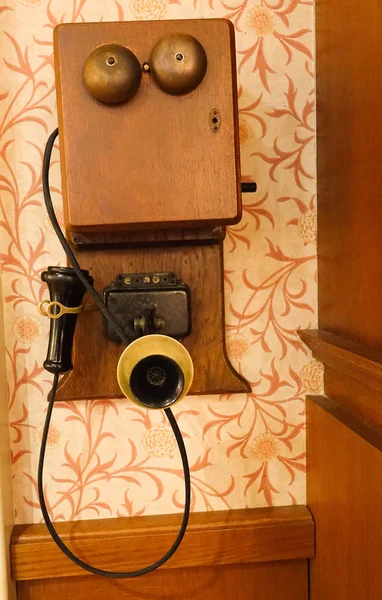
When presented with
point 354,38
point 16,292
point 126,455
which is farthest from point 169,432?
point 354,38

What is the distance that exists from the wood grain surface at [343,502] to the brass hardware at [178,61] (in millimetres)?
530

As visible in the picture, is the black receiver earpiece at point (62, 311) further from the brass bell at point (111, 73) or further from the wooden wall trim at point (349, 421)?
the wooden wall trim at point (349, 421)

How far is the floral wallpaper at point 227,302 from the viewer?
0.87m

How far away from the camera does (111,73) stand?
646 millimetres

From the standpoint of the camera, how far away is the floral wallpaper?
866 millimetres

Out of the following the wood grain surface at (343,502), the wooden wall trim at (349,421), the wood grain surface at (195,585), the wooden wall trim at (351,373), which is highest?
the wooden wall trim at (351,373)

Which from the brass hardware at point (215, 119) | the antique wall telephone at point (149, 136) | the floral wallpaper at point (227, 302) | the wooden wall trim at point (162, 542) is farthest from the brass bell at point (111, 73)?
the wooden wall trim at point (162, 542)

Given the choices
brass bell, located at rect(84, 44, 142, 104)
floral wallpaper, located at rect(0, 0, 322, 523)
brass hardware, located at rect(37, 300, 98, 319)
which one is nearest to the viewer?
brass bell, located at rect(84, 44, 142, 104)

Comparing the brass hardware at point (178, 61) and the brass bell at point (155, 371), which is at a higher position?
the brass hardware at point (178, 61)

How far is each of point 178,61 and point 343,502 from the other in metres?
0.66

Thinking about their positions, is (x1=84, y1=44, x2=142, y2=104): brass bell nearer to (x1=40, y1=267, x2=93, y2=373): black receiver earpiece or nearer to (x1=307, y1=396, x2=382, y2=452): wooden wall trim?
(x1=40, y1=267, x2=93, y2=373): black receiver earpiece

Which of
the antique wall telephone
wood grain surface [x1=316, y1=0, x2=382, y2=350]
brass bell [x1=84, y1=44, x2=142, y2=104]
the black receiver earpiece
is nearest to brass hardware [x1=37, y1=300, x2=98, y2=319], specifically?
the black receiver earpiece

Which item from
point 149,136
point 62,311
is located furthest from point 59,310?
point 149,136

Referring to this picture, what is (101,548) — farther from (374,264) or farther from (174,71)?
(174,71)
